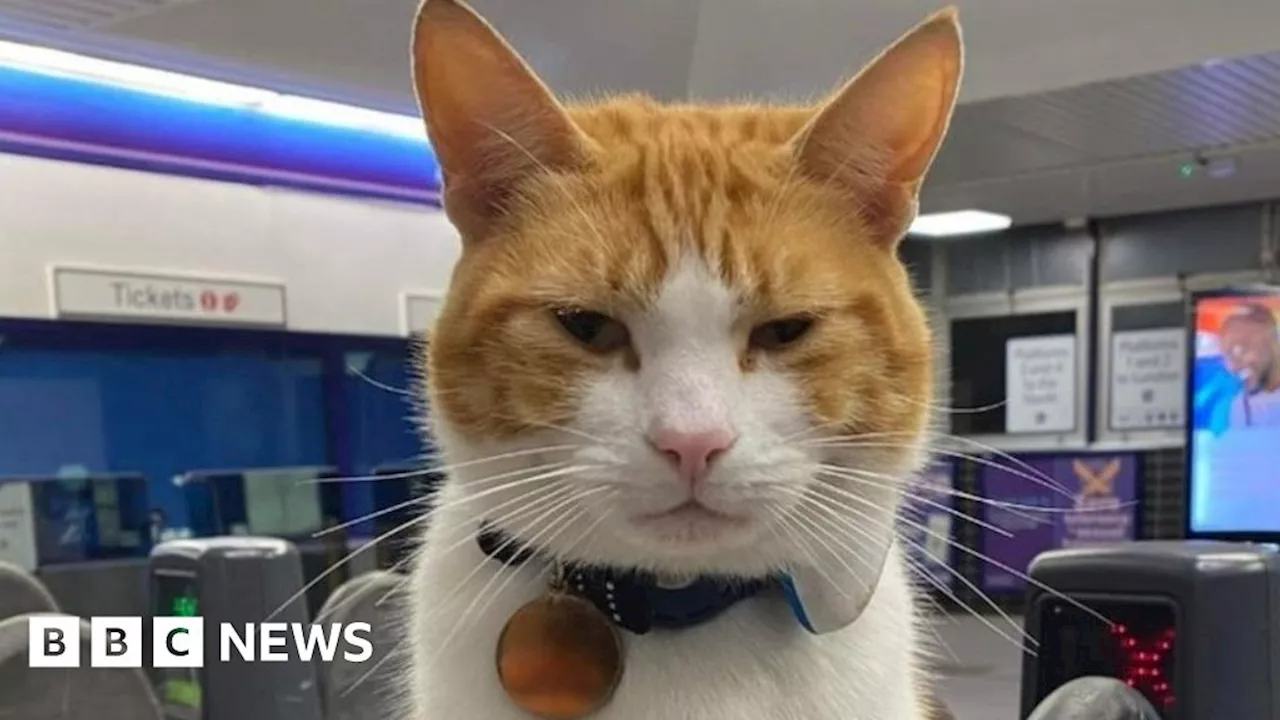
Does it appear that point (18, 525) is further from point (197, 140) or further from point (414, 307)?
point (414, 307)

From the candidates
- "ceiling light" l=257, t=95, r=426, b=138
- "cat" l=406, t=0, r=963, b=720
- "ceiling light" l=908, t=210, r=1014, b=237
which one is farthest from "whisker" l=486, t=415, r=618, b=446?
"ceiling light" l=908, t=210, r=1014, b=237

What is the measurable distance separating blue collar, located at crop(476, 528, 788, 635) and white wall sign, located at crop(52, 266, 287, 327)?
311 centimetres

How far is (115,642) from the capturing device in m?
1.93

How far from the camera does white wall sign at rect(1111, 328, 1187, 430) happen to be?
202 inches

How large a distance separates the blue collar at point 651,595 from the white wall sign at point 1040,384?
16.0 feet

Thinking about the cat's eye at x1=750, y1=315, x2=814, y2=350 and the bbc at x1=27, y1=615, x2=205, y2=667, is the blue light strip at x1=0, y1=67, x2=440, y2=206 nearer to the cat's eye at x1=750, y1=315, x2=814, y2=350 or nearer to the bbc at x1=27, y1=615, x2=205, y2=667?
the bbc at x1=27, y1=615, x2=205, y2=667

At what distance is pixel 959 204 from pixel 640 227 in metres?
4.30

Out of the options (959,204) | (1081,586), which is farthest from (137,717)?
(959,204)

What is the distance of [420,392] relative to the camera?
83 centimetres

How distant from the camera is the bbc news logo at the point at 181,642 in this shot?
179 cm

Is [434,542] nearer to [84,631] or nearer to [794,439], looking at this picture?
[794,439]

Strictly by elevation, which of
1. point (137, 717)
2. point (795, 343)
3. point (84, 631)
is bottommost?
point (137, 717)

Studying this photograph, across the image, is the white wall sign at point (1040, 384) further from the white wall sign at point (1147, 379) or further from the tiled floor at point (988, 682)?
the tiled floor at point (988, 682)

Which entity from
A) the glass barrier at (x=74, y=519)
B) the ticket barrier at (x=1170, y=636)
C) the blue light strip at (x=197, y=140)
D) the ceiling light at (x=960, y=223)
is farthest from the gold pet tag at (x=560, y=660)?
the ceiling light at (x=960, y=223)
